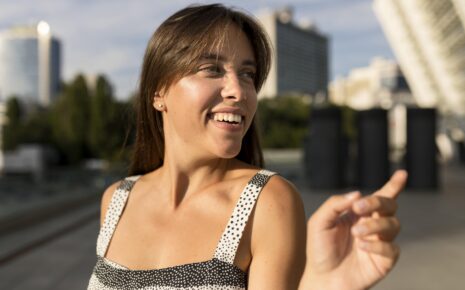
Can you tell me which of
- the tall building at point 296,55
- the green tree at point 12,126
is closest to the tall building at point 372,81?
the tall building at point 296,55

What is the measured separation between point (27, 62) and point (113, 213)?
146 meters

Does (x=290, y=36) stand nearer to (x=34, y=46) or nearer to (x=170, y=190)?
(x=34, y=46)

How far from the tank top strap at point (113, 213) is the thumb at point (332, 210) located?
837mm

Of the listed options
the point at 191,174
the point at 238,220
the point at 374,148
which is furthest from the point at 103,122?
the point at 238,220

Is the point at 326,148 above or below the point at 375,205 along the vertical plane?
below

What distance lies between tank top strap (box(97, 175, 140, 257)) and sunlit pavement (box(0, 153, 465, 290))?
13.0 ft

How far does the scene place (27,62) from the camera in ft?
440

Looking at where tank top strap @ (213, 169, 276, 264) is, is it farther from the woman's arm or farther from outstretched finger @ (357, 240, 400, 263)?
outstretched finger @ (357, 240, 400, 263)

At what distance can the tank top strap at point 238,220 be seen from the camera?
45.9 inches

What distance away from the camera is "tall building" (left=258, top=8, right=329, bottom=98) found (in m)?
104

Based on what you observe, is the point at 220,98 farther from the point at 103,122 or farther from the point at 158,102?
the point at 103,122

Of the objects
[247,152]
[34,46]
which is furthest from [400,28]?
[34,46]

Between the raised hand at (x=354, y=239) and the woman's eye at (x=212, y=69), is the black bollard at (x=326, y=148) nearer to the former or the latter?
the woman's eye at (x=212, y=69)

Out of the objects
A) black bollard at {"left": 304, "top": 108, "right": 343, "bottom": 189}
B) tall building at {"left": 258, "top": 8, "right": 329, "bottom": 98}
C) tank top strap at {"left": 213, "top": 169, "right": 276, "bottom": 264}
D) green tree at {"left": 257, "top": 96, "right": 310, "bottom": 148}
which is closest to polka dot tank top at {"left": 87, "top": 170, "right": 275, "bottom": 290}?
tank top strap at {"left": 213, "top": 169, "right": 276, "bottom": 264}
